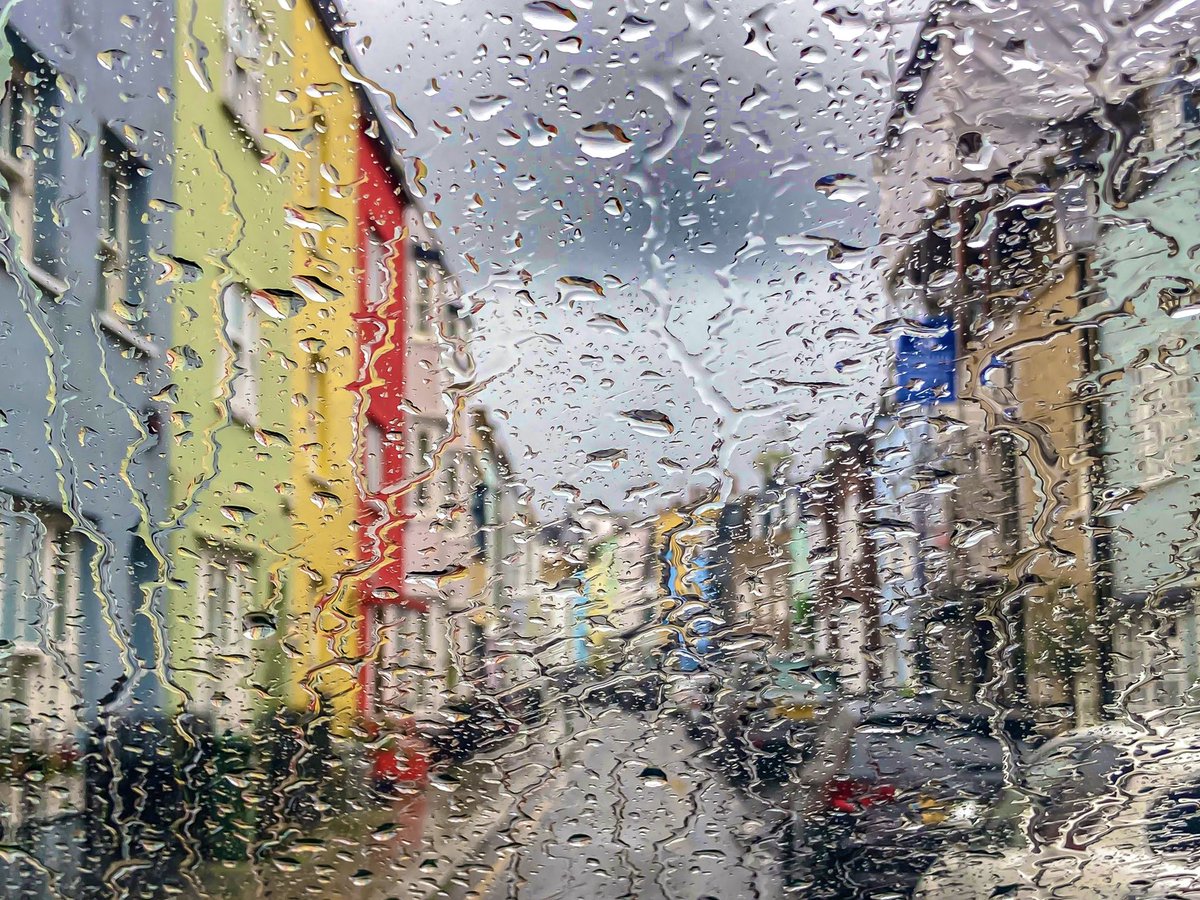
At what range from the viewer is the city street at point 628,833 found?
1388 mm

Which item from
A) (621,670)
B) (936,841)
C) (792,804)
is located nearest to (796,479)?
(621,670)

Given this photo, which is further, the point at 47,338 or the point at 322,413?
the point at 322,413

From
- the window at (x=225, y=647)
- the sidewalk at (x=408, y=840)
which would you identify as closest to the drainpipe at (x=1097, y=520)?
the sidewalk at (x=408, y=840)

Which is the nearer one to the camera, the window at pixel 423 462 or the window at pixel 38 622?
the window at pixel 38 622

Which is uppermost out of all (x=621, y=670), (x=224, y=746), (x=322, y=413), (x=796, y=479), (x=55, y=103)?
(x=55, y=103)

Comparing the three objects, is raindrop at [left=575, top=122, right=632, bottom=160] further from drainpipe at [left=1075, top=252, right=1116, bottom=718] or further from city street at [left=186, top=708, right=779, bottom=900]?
city street at [left=186, top=708, right=779, bottom=900]

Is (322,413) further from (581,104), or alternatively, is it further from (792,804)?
(792,804)

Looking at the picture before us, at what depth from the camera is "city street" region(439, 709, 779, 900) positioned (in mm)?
1388

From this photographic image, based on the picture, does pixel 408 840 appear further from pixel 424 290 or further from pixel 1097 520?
pixel 1097 520

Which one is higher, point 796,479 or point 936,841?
point 796,479

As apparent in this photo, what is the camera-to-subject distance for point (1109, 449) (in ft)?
4.66

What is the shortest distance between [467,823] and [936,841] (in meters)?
0.88

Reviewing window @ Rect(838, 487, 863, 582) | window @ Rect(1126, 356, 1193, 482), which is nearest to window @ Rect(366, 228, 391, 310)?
window @ Rect(838, 487, 863, 582)

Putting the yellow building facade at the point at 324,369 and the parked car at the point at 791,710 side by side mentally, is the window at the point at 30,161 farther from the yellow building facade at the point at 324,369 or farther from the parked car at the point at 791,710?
the parked car at the point at 791,710
